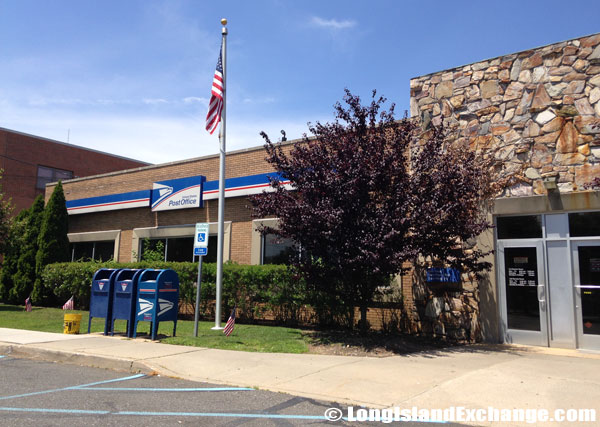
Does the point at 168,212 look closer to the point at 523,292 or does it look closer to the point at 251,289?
the point at 251,289

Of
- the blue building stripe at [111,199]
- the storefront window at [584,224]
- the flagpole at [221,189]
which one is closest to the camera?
the storefront window at [584,224]

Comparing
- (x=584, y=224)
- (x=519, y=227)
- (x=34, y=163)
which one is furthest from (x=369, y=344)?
(x=34, y=163)

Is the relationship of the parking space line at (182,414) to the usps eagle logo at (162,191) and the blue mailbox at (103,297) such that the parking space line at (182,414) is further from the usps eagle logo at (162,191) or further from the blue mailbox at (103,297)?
the usps eagle logo at (162,191)

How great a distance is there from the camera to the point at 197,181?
18.2 m

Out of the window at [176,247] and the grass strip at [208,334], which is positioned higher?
the window at [176,247]

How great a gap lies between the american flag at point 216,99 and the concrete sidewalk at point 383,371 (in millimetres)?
6057

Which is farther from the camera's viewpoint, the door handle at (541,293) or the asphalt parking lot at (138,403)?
the door handle at (541,293)

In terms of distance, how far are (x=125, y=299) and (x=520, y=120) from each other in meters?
10.6

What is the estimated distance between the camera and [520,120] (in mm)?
11695

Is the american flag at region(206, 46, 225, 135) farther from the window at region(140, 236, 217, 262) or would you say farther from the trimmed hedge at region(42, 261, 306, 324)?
the window at region(140, 236, 217, 262)

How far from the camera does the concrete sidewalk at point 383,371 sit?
20.8 feet

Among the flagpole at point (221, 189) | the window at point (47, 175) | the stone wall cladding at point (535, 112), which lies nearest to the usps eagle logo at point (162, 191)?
the flagpole at point (221, 189)

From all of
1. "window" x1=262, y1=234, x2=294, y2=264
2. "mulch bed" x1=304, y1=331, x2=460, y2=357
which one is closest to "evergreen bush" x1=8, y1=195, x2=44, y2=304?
"window" x1=262, y1=234, x2=294, y2=264

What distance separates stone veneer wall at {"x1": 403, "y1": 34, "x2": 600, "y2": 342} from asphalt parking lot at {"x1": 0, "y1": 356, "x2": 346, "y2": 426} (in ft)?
22.6
